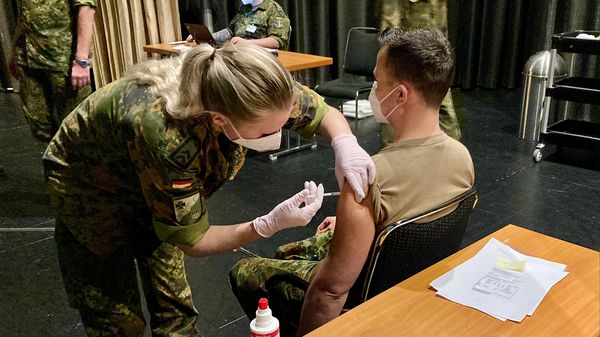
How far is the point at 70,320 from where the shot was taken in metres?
2.19

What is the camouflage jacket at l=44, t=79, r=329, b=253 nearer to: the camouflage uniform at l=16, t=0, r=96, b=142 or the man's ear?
the man's ear

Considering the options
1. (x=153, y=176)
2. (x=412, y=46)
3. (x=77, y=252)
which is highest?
(x=412, y=46)

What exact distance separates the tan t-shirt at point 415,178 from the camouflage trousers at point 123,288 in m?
0.65

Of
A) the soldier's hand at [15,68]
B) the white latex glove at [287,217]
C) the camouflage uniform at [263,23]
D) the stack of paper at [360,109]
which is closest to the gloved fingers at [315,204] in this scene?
the white latex glove at [287,217]

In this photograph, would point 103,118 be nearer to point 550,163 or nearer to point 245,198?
point 245,198

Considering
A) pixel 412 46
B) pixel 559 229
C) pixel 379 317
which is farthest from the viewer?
pixel 559 229

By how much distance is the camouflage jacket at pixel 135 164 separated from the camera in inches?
46.4

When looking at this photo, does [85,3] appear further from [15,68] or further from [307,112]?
[307,112]

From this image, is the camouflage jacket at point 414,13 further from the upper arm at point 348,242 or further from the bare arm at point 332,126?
the upper arm at point 348,242

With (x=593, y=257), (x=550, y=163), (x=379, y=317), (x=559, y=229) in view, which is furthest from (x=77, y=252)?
(x=550, y=163)

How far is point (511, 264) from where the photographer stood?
1.22m

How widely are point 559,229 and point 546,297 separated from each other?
186 cm

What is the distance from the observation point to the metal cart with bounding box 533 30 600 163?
3545mm

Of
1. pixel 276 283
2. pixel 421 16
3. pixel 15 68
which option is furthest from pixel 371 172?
pixel 15 68
